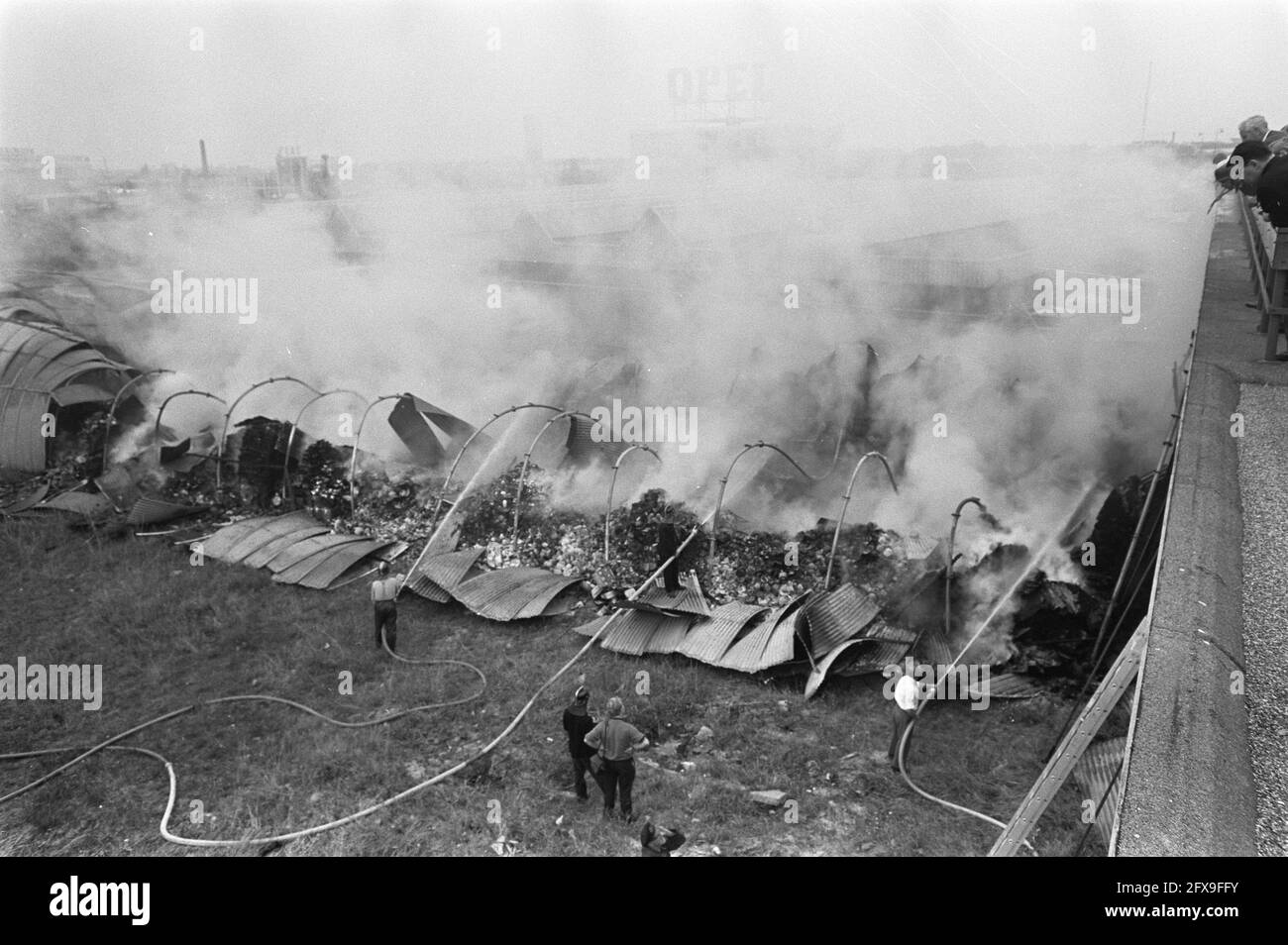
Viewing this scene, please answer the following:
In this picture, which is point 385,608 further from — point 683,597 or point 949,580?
point 949,580

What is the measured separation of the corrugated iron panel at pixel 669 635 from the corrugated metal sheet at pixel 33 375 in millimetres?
10121

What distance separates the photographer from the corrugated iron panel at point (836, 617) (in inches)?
296

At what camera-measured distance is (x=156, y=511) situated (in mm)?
11297

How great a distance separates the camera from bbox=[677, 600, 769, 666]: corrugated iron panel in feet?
25.5

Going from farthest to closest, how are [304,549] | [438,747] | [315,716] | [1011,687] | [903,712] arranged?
1. [304,549]
2. [315,716]
3. [1011,687]
4. [438,747]
5. [903,712]

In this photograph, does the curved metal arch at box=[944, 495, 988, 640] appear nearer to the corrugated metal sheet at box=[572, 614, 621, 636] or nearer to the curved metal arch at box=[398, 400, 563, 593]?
the corrugated metal sheet at box=[572, 614, 621, 636]

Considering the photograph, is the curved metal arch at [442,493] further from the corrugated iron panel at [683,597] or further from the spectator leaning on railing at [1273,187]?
the spectator leaning on railing at [1273,187]

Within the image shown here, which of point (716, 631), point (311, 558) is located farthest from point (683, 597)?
point (311, 558)

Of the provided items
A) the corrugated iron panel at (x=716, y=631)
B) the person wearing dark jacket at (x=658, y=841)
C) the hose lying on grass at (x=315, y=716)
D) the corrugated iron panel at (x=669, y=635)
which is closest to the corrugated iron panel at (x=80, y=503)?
the hose lying on grass at (x=315, y=716)

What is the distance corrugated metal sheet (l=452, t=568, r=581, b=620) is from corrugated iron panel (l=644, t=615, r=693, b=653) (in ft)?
4.37

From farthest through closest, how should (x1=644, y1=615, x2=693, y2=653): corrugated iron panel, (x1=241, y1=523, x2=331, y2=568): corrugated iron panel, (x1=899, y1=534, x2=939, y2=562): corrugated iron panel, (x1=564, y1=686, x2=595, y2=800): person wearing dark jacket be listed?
(x1=241, y1=523, x2=331, y2=568): corrugated iron panel, (x1=899, y1=534, x2=939, y2=562): corrugated iron panel, (x1=644, y1=615, x2=693, y2=653): corrugated iron panel, (x1=564, y1=686, x2=595, y2=800): person wearing dark jacket

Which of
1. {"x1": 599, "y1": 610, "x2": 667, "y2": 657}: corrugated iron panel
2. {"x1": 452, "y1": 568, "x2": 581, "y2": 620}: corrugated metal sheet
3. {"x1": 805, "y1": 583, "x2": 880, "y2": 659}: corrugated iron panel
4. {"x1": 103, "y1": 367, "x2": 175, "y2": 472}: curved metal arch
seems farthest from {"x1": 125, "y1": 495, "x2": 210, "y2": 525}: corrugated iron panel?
{"x1": 805, "y1": 583, "x2": 880, "y2": 659}: corrugated iron panel

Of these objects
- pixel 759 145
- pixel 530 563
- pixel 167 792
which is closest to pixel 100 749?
pixel 167 792

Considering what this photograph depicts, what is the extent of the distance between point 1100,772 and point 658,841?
264cm
